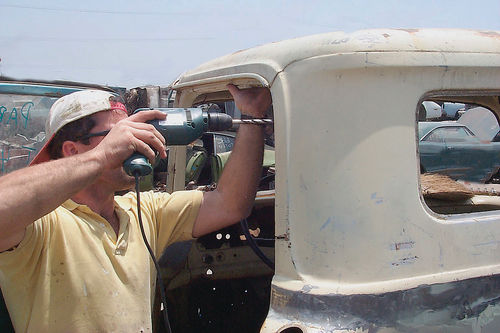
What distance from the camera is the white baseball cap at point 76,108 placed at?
1.95 m

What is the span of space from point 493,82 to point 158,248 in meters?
1.44

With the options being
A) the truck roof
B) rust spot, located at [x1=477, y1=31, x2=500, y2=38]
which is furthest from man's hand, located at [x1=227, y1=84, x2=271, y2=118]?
rust spot, located at [x1=477, y1=31, x2=500, y2=38]

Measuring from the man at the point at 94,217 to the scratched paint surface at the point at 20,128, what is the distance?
5.34 meters

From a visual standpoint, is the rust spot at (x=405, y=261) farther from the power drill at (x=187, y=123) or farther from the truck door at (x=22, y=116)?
the truck door at (x=22, y=116)

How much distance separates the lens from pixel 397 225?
60.6 inches

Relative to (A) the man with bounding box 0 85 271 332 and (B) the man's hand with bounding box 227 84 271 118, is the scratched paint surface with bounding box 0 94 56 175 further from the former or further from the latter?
(B) the man's hand with bounding box 227 84 271 118

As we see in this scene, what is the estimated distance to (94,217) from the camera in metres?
1.88

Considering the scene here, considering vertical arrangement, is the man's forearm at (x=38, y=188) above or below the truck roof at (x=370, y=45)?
below

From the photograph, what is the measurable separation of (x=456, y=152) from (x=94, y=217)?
865 centimetres

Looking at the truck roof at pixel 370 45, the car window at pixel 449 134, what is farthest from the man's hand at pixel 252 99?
the car window at pixel 449 134

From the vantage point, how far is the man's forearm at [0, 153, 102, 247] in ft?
4.65

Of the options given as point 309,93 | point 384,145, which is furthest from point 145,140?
point 384,145

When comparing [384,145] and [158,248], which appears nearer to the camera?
[384,145]

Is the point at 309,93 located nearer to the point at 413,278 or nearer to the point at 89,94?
the point at 413,278
